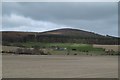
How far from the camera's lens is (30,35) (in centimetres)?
9700

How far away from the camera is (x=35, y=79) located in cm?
1877

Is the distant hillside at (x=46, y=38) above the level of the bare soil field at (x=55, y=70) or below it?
above

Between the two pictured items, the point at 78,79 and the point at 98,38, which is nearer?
the point at 78,79

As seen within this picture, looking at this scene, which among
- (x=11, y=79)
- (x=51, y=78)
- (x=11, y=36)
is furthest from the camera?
(x=11, y=36)

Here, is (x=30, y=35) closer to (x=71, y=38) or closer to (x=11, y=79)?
(x=71, y=38)

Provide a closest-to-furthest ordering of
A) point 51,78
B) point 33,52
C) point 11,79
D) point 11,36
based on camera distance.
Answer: point 11,79
point 51,78
point 33,52
point 11,36

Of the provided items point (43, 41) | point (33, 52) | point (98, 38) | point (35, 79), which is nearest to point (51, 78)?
point (35, 79)

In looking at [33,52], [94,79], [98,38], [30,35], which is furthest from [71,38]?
[94,79]

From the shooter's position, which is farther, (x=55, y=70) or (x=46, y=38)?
(x=46, y=38)

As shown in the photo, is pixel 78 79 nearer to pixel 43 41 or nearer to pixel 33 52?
pixel 33 52

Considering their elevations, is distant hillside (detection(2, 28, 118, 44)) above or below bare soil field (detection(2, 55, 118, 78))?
above

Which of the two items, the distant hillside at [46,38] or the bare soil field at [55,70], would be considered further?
the distant hillside at [46,38]

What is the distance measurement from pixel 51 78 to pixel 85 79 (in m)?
1.72

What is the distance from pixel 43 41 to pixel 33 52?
33.2 m
